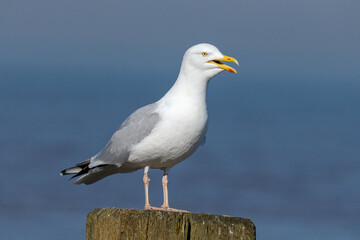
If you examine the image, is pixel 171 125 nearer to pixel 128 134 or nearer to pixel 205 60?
pixel 128 134

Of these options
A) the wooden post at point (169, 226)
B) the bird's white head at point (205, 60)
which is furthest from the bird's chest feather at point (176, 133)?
the wooden post at point (169, 226)

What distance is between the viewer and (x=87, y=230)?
6.00 meters

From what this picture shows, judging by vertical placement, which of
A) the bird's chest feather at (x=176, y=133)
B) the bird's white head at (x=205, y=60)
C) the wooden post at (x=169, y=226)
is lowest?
the wooden post at (x=169, y=226)

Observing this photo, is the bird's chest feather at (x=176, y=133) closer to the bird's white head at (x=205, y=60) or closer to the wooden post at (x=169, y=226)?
the bird's white head at (x=205, y=60)

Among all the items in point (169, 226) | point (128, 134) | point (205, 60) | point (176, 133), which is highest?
point (205, 60)

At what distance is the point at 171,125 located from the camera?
7.62 meters

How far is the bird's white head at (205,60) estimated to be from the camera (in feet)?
25.7

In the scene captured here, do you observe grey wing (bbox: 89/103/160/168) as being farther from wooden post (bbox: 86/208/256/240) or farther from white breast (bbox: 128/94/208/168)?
wooden post (bbox: 86/208/256/240)

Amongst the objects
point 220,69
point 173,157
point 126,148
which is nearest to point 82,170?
point 126,148

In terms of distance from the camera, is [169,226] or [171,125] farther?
[171,125]

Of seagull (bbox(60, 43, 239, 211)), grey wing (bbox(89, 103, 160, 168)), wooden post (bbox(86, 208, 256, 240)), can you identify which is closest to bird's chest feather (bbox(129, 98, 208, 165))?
seagull (bbox(60, 43, 239, 211))

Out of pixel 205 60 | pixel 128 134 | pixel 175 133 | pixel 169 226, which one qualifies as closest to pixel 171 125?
pixel 175 133

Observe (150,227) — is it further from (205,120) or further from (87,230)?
(205,120)

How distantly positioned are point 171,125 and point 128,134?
2.52 feet
